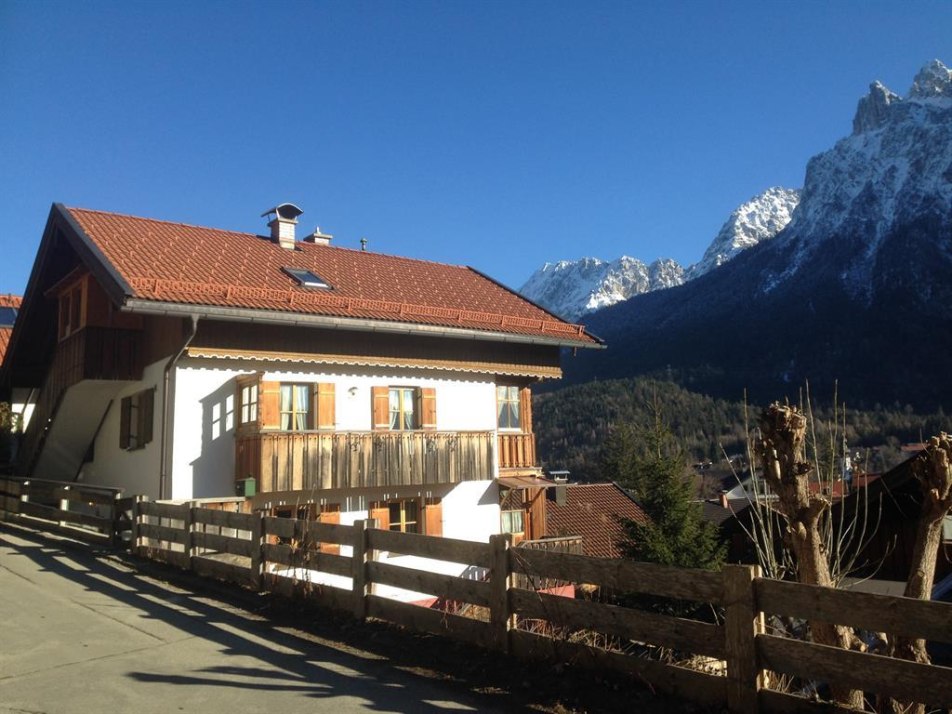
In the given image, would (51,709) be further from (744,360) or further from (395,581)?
(744,360)

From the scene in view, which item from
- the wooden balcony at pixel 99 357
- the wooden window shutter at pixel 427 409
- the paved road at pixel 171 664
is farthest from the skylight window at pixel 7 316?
the paved road at pixel 171 664

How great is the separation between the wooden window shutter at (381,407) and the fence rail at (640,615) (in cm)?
886

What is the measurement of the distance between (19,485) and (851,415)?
12601 cm

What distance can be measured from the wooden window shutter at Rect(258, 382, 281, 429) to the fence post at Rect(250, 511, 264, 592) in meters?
6.33

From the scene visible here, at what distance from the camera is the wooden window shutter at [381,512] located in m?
19.2

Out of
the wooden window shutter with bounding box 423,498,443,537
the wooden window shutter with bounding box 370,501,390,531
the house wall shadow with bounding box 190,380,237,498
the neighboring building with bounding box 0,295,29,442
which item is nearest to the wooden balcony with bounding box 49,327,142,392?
the house wall shadow with bounding box 190,380,237,498

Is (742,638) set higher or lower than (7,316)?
lower

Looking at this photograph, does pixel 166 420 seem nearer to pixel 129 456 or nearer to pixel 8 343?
pixel 129 456

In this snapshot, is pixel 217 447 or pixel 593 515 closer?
pixel 217 447

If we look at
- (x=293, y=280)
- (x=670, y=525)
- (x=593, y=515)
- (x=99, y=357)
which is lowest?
(x=593, y=515)

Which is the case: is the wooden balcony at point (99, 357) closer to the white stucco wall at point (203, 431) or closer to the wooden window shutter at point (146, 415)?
the wooden window shutter at point (146, 415)

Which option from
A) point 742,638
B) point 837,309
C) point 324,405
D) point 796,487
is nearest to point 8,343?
point 324,405

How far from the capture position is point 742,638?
5629 millimetres

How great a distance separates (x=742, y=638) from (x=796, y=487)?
1515 millimetres
